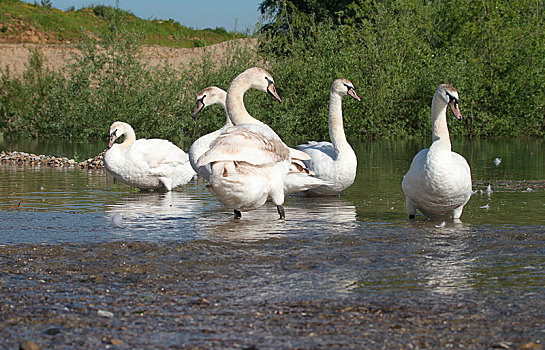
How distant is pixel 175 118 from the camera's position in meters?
24.4

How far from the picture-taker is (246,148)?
23.1 feet

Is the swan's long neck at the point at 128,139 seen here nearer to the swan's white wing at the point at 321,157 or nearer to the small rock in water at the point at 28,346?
the swan's white wing at the point at 321,157

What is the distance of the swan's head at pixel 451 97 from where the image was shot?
7500 millimetres

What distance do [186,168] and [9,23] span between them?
4914 cm

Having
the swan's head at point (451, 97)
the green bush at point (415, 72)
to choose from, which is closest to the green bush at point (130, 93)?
the green bush at point (415, 72)

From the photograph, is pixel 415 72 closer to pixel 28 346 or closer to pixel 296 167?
pixel 296 167

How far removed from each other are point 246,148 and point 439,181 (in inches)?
75.7

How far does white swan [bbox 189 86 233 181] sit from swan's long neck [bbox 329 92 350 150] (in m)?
1.54

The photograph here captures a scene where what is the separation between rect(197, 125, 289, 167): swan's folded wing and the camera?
6781 mm

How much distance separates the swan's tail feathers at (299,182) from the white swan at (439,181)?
203 cm

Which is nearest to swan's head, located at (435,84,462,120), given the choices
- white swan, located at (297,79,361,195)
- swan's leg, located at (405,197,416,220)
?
swan's leg, located at (405,197,416,220)

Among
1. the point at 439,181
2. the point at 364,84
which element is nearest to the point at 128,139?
the point at 439,181

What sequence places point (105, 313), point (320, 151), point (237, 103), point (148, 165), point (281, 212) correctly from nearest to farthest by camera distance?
point (105, 313) → point (281, 212) → point (237, 103) → point (320, 151) → point (148, 165)

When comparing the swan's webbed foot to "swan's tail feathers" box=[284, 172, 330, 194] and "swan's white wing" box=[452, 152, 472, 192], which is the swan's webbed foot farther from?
"swan's white wing" box=[452, 152, 472, 192]
